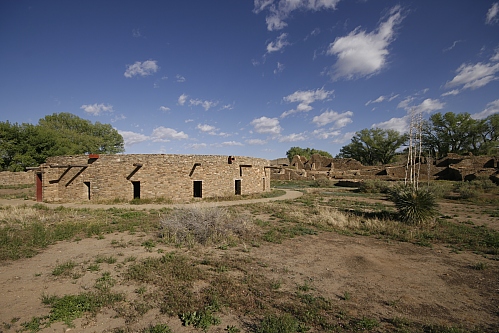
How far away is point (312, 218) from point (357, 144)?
47.4 m

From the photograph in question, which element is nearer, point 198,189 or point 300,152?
point 198,189

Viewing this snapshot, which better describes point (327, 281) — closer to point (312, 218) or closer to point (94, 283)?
point (94, 283)

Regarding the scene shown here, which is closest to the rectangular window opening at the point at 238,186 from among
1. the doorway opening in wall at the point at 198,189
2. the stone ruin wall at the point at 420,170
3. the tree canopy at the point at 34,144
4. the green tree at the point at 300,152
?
the doorway opening in wall at the point at 198,189

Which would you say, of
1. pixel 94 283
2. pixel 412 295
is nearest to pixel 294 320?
pixel 412 295

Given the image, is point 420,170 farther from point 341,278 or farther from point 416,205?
point 341,278

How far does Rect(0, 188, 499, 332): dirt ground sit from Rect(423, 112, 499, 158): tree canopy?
39850 millimetres

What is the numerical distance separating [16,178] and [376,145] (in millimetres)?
59794

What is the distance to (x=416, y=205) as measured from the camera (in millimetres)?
10281

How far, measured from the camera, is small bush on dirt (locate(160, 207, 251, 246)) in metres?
7.97

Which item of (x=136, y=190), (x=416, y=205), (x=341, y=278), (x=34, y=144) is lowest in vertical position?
(x=341, y=278)

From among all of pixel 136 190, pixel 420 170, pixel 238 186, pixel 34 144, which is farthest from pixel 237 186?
pixel 34 144

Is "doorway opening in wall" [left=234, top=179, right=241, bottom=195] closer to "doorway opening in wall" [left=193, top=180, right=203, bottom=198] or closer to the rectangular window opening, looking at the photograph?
the rectangular window opening

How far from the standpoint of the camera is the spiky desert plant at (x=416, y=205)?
10117 millimetres

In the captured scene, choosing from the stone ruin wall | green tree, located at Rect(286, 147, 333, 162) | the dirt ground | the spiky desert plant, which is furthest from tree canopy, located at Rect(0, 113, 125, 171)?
green tree, located at Rect(286, 147, 333, 162)
